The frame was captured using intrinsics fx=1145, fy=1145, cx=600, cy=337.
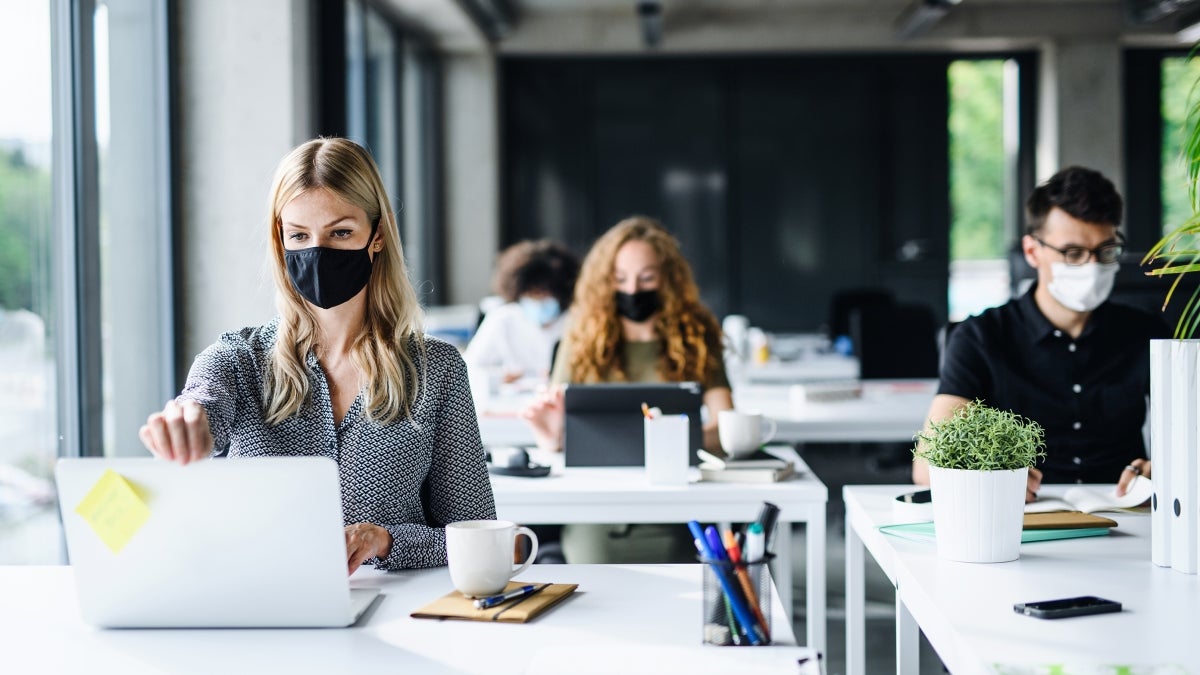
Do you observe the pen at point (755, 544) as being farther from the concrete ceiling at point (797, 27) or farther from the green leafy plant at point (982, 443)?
the concrete ceiling at point (797, 27)

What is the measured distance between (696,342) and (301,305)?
150cm

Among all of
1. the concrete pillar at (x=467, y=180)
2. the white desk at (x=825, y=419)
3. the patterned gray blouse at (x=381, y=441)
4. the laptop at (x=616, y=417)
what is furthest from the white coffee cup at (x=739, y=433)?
the concrete pillar at (x=467, y=180)

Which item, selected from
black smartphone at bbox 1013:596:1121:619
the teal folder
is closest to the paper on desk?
black smartphone at bbox 1013:596:1121:619

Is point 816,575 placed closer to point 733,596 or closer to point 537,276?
point 733,596

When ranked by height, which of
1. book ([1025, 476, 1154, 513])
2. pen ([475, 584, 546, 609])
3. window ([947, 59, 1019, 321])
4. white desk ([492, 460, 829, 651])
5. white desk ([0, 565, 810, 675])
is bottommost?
white desk ([492, 460, 829, 651])

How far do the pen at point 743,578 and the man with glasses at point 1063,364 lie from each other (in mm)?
1384

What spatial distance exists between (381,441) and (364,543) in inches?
8.4

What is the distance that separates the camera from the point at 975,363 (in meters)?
2.64

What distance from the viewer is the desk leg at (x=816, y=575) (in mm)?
2361

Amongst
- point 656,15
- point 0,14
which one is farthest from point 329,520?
point 656,15

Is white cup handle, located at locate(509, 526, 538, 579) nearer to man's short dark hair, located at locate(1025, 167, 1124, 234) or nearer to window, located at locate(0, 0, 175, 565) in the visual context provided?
man's short dark hair, located at locate(1025, 167, 1124, 234)

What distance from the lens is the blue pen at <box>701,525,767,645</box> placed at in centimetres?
134

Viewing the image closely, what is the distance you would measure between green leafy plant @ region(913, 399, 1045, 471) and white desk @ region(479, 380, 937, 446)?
5.78 feet

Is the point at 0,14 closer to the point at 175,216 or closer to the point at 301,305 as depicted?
the point at 175,216
